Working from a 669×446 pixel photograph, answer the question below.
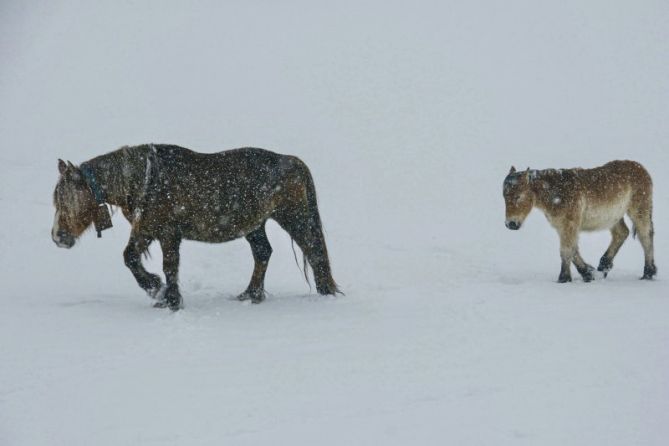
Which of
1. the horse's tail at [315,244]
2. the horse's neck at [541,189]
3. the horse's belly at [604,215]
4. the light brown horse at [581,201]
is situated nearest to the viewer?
the horse's tail at [315,244]

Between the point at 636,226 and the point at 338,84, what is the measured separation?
1660 cm

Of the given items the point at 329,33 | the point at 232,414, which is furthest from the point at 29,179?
the point at 329,33

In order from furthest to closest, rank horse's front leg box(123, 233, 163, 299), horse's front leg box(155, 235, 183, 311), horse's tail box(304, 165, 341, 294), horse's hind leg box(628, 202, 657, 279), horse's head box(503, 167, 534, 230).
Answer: horse's hind leg box(628, 202, 657, 279), horse's head box(503, 167, 534, 230), horse's tail box(304, 165, 341, 294), horse's front leg box(123, 233, 163, 299), horse's front leg box(155, 235, 183, 311)

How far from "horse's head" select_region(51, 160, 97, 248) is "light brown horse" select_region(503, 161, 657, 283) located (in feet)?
17.6

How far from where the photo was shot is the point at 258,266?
8117mm

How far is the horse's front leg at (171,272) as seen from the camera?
719 centimetres

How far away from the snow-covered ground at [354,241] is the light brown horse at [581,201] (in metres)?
0.56

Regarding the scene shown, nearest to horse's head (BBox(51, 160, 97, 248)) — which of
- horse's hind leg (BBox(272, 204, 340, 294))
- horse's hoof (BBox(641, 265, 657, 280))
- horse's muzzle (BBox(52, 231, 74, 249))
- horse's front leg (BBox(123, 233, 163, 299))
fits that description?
horse's muzzle (BBox(52, 231, 74, 249))

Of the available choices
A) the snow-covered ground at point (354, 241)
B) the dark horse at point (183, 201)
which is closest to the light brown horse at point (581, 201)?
the snow-covered ground at point (354, 241)

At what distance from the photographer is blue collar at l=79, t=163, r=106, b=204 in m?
7.12

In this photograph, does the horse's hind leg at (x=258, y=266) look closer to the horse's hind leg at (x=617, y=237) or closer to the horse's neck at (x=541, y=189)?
the horse's neck at (x=541, y=189)

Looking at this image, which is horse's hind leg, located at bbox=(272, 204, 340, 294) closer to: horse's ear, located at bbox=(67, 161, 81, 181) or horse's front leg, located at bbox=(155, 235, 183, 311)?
horse's front leg, located at bbox=(155, 235, 183, 311)

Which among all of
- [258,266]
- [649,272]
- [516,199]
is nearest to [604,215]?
[649,272]

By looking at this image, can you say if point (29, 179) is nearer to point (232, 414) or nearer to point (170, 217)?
point (170, 217)
